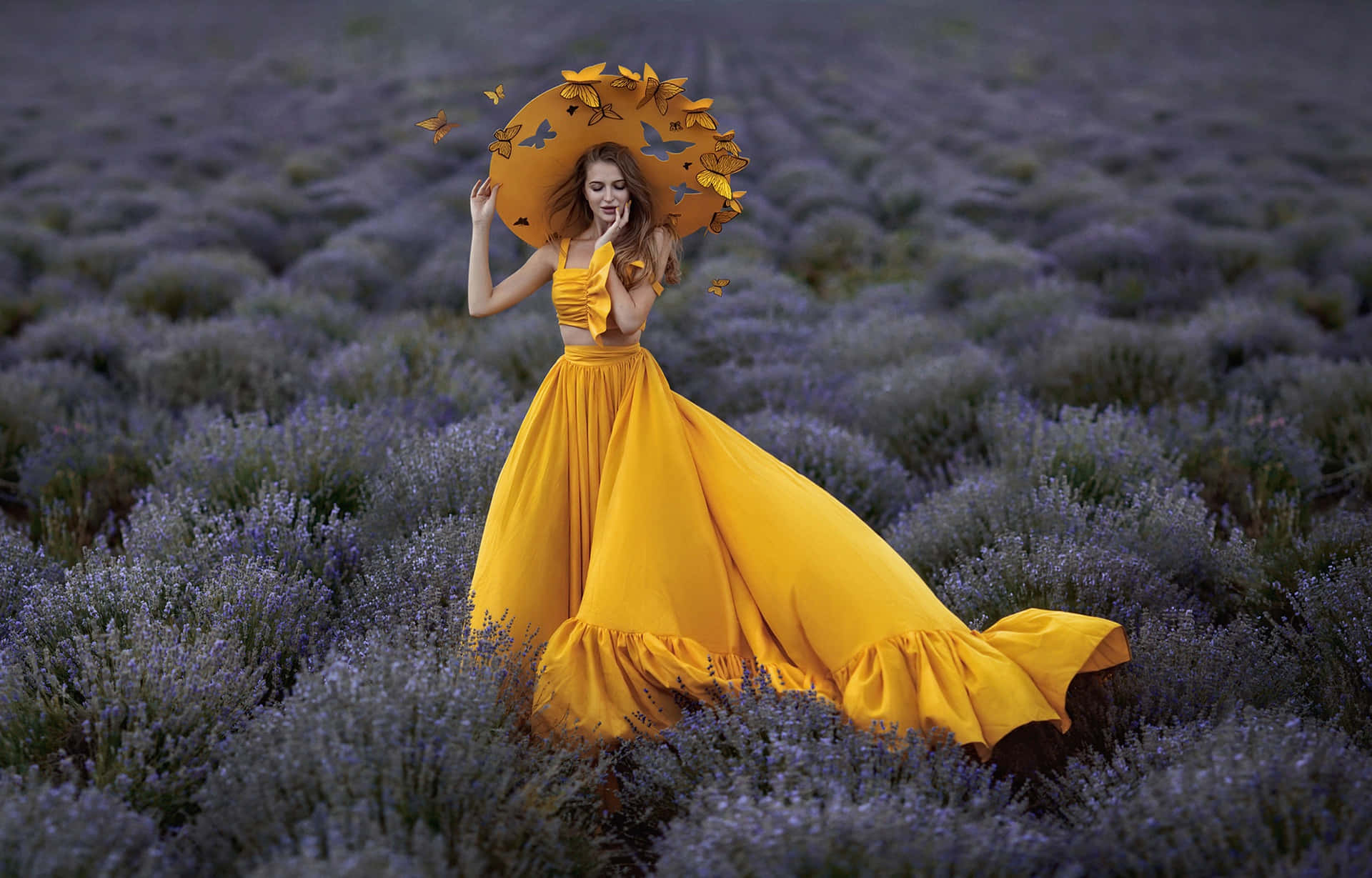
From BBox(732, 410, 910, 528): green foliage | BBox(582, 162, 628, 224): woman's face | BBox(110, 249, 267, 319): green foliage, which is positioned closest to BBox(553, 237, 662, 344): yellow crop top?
BBox(582, 162, 628, 224): woman's face

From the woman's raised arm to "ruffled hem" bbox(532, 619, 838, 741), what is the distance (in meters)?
0.90

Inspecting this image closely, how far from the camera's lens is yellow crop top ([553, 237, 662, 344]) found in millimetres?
2299

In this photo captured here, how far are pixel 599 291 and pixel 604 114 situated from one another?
473 mm

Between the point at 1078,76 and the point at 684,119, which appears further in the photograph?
the point at 1078,76

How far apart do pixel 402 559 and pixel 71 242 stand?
25.5 feet

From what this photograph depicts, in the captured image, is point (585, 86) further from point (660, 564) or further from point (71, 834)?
point (71, 834)

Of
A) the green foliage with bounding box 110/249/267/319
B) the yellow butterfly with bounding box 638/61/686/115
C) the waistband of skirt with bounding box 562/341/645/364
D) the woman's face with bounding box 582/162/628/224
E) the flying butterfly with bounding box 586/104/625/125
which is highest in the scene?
the yellow butterfly with bounding box 638/61/686/115

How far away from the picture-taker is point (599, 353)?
245 cm

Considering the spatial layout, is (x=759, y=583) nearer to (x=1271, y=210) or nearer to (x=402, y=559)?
(x=402, y=559)

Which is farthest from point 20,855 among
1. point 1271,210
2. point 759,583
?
point 1271,210

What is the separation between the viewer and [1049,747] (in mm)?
2318

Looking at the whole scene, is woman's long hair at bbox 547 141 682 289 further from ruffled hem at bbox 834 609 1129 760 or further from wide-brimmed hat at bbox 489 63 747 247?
ruffled hem at bbox 834 609 1129 760

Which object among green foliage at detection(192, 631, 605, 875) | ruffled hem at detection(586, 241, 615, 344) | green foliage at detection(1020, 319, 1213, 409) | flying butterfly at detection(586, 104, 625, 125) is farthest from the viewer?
green foliage at detection(1020, 319, 1213, 409)

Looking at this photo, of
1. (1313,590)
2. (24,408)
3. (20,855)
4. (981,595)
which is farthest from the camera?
(24,408)
